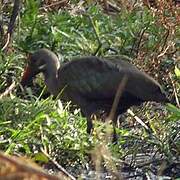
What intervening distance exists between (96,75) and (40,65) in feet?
2.75

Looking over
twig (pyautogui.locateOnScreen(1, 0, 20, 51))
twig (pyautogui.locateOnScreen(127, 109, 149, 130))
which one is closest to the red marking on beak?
twig (pyautogui.locateOnScreen(1, 0, 20, 51))

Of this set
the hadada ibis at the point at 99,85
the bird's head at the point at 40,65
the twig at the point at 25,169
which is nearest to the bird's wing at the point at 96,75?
the hadada ibis at the point at 99,85

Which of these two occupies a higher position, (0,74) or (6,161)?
(6,161)

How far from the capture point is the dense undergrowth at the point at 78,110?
655 centimetres

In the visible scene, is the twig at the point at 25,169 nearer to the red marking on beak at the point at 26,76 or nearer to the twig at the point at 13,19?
the red marking on beak at the point at 26,76

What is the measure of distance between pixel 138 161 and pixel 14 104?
3.86 feet

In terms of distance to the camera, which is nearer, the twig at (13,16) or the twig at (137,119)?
the twig at (137,119)

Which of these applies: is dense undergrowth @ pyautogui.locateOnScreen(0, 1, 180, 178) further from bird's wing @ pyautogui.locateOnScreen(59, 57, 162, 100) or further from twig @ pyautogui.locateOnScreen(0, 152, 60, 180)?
twig @ pyautogui.locateOnScreen(0, 152, 60, 180)

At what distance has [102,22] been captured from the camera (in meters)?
9.99

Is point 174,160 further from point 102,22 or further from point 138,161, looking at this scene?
point 102,22

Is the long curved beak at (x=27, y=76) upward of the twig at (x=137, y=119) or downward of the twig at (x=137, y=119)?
upward

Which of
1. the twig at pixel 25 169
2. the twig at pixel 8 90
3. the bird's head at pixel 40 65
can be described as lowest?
the twig at pixel 8 90

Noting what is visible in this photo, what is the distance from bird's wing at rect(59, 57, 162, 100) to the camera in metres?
7.19

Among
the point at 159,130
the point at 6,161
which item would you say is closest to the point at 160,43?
the point at 159,130
